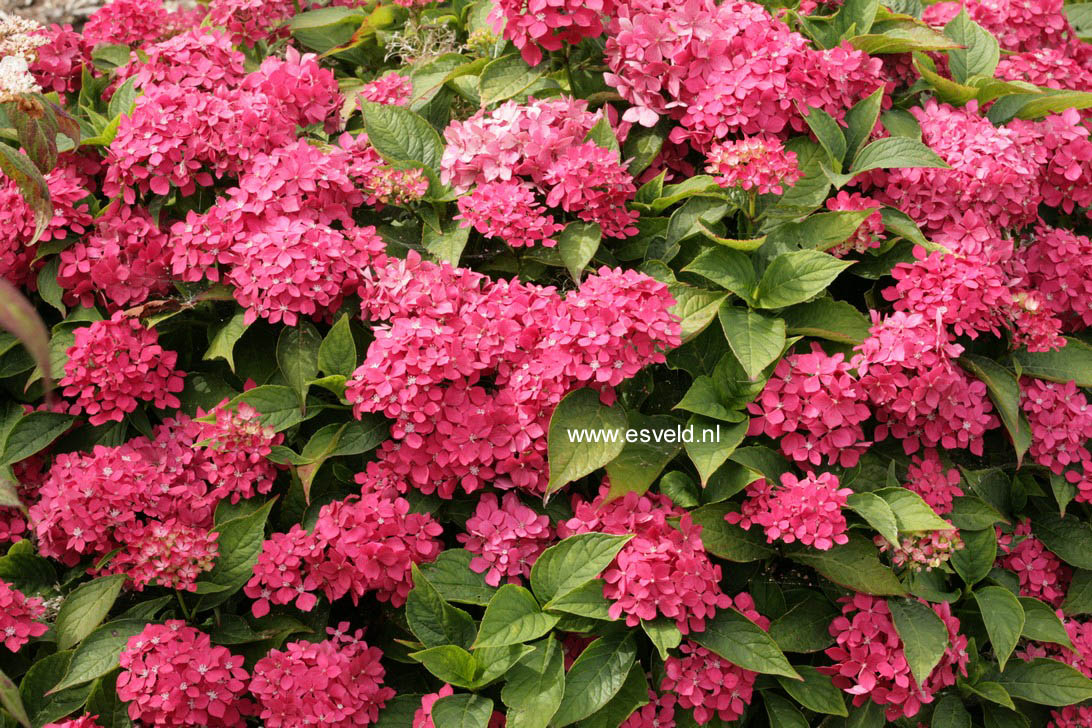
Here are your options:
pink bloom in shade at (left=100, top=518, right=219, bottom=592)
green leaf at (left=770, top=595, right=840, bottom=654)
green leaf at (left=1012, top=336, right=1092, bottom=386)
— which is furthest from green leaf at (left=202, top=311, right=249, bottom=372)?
green leaf at (left=1012, top=336, right=1092, bottom=386)

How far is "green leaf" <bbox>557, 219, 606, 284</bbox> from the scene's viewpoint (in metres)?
2.69

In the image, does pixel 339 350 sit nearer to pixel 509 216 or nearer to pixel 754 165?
pixel 509 216

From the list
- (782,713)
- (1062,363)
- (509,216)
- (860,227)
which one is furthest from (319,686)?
(1062,363)

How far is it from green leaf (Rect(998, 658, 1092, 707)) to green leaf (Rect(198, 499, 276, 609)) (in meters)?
1.86

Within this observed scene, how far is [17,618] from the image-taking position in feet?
8.00

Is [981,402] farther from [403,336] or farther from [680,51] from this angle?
[403,336]

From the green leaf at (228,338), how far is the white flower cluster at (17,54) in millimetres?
726

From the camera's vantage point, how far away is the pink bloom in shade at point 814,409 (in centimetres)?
246

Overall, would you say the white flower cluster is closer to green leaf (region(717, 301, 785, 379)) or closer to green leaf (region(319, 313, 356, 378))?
green leaf (region(319, 313, 356, 378))

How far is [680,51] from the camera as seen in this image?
114 inches

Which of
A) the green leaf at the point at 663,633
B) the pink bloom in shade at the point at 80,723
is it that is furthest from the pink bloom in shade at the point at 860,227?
the pink bloom in shade at the point at 80,723

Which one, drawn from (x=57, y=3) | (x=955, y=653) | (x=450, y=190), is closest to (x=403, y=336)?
(x=450, y=190)

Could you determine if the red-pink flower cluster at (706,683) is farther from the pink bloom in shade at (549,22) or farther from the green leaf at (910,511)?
the pink bloom in shade at (549,22)

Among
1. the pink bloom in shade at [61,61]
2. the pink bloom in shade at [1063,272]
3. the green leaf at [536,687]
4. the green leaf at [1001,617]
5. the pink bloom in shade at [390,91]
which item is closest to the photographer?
the green leaf at [536,687]
